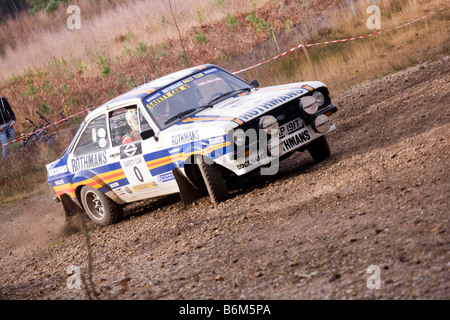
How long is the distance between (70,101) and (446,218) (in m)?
22.3

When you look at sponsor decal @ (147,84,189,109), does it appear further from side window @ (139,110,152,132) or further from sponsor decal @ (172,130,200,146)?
sponsor decal @ (172,130,200,146)

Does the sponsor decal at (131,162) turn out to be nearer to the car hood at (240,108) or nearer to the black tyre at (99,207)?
the car hood at (240,108)

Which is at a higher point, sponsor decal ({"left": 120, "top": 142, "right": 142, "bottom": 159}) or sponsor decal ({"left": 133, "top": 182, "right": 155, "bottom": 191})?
sponsor decal ({"left": 120, "top": 142, "right": 142, "bottom": 159})

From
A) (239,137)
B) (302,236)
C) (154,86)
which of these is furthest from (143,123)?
(302,236)

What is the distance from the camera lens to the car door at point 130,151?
8.70 m

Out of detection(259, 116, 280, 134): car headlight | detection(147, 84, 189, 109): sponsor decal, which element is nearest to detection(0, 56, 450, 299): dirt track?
detection(259, 116, 280, 134): car headlight

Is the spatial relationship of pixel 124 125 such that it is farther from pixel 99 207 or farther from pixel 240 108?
pixel 240 108

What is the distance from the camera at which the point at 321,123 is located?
27.1 ft

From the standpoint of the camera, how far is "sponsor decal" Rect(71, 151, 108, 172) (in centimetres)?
916

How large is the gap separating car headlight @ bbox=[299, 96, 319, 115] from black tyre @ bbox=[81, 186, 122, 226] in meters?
3.10

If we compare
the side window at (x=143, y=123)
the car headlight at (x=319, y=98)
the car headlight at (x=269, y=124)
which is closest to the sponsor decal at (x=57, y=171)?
the side window at (x=143, y=123)

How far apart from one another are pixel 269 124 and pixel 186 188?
1.35 metres

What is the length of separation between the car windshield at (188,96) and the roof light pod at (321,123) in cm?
126
